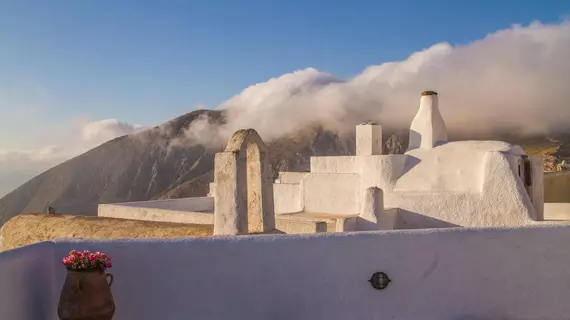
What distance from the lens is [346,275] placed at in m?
5.97

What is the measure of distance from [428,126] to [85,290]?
13886 millimetres

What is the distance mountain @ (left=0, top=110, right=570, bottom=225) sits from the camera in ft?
206

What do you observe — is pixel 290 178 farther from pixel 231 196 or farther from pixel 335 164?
pixel 231 196

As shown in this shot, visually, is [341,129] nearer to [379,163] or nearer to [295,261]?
[379,163]

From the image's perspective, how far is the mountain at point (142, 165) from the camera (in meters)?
62.7

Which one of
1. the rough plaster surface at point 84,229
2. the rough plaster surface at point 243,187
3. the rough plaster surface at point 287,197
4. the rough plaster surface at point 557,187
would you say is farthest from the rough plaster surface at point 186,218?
the rough plaster surface at point 557,187

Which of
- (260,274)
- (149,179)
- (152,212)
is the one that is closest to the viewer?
(260,274)

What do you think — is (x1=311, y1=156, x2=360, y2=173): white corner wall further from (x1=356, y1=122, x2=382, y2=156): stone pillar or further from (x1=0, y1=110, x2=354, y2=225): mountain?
(x1=0, y1=110, x2=354, y2=225): mountain

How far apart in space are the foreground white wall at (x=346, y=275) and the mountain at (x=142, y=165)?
52.9m

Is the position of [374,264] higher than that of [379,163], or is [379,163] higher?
[379,163]

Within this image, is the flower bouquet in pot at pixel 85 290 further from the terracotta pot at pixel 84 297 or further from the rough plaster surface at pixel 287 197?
the rough plaster surface at pixel 287 197

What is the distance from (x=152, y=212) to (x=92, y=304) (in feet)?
45.9

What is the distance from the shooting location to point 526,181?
15.5 metres

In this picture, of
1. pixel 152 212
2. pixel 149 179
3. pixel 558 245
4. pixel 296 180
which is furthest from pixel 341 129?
pixel 558 245
